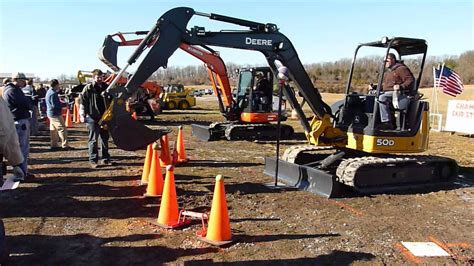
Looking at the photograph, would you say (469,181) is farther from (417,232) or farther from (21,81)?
(21,81)

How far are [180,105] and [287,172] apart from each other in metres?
26.0

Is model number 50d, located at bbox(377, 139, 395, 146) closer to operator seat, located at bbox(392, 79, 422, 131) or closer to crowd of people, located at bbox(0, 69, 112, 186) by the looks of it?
operator seat, located at bbox(392, 79, 422, 131)

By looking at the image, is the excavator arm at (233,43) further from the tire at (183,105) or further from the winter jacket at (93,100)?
the tire at (183,105)

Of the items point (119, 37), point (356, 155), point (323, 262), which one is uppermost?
point (119, 37)

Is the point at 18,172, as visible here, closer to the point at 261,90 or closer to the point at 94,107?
the point at 94,107

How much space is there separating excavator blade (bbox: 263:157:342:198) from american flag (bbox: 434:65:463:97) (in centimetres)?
1312

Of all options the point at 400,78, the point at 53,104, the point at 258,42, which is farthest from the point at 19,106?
the point at 400,78

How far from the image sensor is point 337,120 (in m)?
8.91

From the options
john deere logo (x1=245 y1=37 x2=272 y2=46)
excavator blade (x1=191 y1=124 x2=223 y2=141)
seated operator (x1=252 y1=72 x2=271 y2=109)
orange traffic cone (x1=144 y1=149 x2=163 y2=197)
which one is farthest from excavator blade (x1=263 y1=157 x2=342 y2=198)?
seated operator (x1=252 y1=72 x2=271 y2=109)

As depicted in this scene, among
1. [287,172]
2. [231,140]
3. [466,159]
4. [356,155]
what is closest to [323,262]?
[287,172]

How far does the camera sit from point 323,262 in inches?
190

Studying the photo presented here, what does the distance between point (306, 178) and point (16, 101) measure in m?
5.96

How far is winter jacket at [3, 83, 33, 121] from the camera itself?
8383mm

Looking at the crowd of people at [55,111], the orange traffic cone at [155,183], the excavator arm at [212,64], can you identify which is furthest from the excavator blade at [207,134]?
the orange traffic cone at [155,183]
